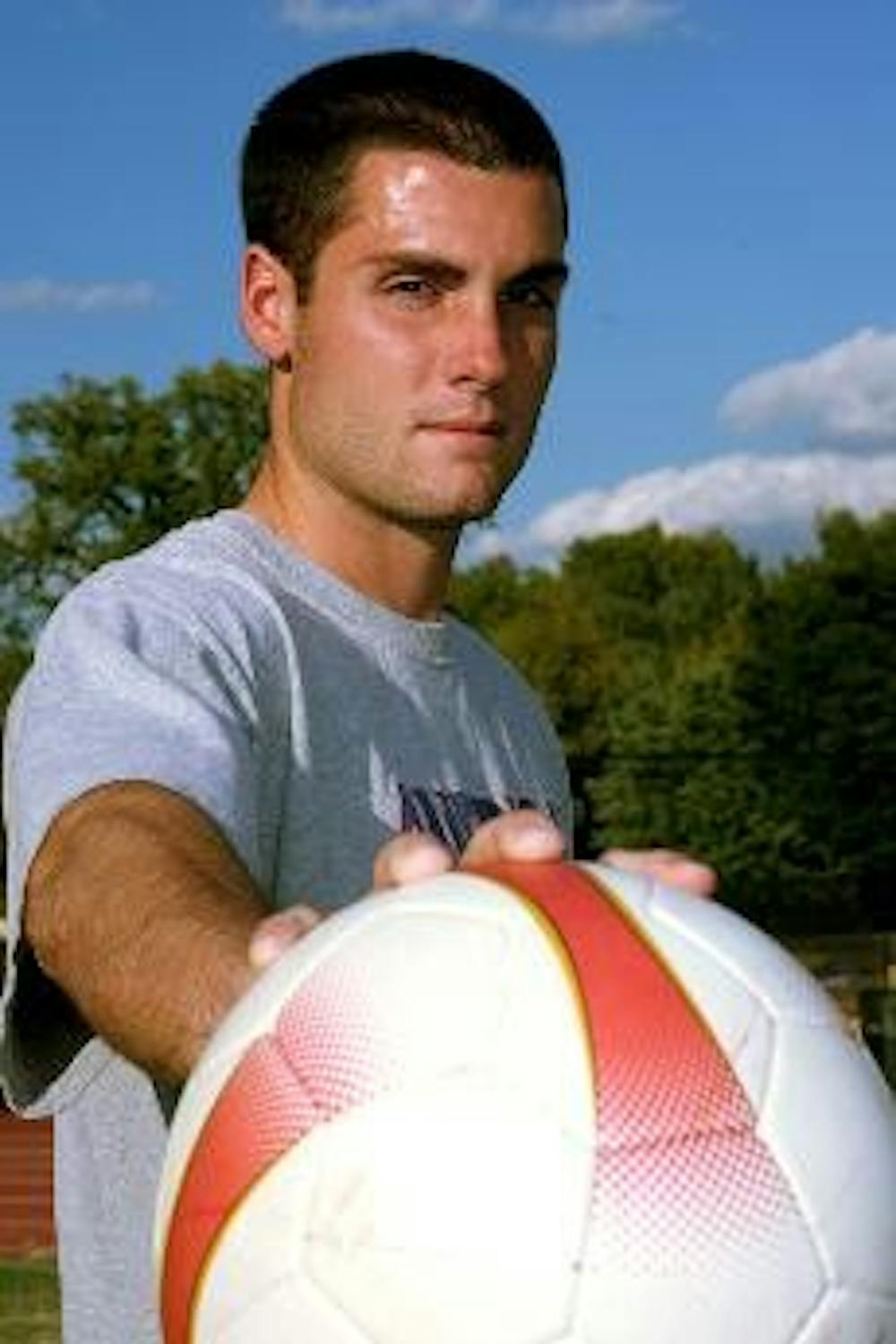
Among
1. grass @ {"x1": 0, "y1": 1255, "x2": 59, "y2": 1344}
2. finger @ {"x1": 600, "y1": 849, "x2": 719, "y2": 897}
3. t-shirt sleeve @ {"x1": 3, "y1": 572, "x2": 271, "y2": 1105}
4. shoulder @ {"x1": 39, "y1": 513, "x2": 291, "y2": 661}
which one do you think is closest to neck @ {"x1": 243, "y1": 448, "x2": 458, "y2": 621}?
shoulder @ {"x1": 39, "y1": 513, "x2": 291, "y2": 661}

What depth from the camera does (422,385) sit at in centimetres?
339

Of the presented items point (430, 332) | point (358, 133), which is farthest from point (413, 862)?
point (358, 133)

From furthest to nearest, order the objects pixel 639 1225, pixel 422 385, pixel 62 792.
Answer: pixel 422 385
pixel 62 792
pixel 639 1225

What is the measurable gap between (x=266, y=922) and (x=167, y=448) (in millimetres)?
49681

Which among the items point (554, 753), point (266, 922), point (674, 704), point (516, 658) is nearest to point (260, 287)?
A: point (554, 753)

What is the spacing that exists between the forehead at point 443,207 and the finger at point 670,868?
41.9 inches

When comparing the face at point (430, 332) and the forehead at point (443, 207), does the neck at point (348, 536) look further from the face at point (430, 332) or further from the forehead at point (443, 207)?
the forehead at point (443, 207)

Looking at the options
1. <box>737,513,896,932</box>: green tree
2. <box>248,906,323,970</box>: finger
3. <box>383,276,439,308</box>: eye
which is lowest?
<box>737,513,896,932</box>: green tree

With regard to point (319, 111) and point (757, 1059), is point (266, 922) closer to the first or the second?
point (757, 1059)

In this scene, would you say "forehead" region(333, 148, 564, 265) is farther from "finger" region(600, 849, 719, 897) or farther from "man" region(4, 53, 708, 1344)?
"finger" region(600, 849, 719, 897)

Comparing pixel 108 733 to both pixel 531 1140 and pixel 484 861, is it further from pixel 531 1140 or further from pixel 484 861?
pixel 531 1140

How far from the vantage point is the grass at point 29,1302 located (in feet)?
41.1

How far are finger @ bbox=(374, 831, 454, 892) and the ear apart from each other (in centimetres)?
130

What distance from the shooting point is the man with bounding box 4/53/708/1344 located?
294cm
